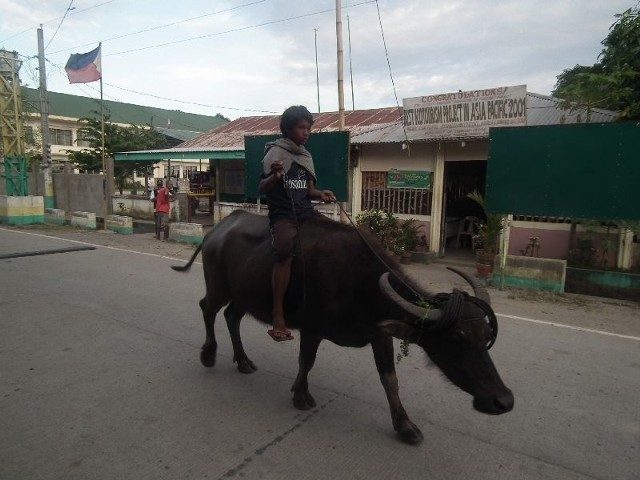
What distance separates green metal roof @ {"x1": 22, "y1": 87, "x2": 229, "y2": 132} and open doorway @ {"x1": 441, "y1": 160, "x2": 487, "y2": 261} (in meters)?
30.6

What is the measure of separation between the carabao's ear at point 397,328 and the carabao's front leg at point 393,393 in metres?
0.43

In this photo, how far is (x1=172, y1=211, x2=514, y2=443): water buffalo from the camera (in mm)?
2486

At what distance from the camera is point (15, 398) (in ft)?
11.1

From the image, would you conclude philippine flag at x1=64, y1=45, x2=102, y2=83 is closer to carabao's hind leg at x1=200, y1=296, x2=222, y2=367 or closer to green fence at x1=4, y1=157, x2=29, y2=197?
green fence at x1=4, y1=157, x2=29, y2=197

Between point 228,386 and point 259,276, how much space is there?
1.00 metres

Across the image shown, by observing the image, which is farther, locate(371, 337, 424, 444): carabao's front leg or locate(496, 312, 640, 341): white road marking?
locate(496, 312, 640, 341): white road marking

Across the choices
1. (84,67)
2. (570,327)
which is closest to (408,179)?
(570,327)

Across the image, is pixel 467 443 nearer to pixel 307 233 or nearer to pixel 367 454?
pixel 367 454

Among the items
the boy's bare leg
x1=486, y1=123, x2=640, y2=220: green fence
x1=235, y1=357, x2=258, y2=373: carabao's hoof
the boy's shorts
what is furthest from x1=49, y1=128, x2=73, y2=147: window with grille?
the boy's bare leg

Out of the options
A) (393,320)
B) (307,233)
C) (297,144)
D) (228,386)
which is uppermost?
(297,144)

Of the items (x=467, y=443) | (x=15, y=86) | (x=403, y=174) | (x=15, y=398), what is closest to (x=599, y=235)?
(x=403, y=174)

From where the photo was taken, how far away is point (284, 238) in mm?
3213

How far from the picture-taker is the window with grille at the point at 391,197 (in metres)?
10.3

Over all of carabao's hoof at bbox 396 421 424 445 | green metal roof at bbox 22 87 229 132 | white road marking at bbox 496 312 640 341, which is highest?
green metal roof at bbox 22 87 229 132
